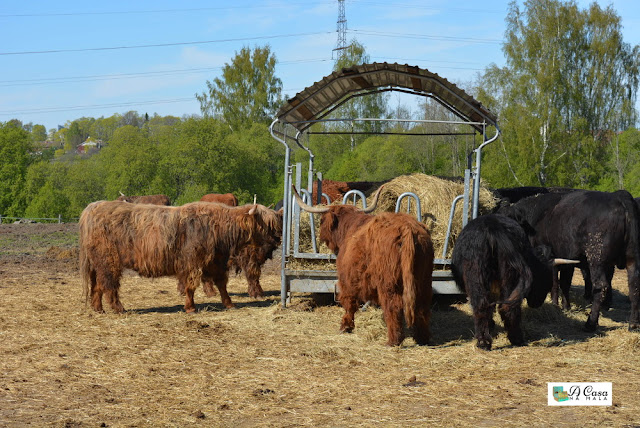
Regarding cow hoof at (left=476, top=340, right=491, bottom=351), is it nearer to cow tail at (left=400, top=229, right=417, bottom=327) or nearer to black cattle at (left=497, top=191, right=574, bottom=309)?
cow tail at (left=400, top=229, right=417, bottom=327)

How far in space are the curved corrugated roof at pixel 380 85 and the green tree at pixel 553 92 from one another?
2684cm

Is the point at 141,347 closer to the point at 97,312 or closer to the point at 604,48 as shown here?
the point at 97,312

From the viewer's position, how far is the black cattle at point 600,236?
783cm

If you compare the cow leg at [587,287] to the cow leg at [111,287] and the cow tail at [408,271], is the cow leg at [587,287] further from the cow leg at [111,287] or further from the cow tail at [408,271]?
the cow leg at [111,287]

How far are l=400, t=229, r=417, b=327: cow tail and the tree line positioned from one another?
26330 millimetres

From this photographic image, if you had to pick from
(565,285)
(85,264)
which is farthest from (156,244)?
(565,285)

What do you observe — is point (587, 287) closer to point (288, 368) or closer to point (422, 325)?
point (422, 325)

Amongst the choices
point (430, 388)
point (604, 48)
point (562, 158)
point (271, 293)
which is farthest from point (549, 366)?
point (604, 48)

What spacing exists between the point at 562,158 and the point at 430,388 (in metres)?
32.8

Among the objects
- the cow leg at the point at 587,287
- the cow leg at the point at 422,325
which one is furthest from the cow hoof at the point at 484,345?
the cow leg at the point at 587,287

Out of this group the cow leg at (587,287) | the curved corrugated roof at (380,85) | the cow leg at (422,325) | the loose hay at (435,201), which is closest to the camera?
the cow leg at (422,325)

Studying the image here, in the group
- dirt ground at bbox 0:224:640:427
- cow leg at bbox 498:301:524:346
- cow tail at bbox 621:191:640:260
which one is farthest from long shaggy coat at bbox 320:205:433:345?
cow tail at bbox 621:191:640:260

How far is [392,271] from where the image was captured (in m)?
6.67

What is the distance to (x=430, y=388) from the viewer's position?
5426mm
